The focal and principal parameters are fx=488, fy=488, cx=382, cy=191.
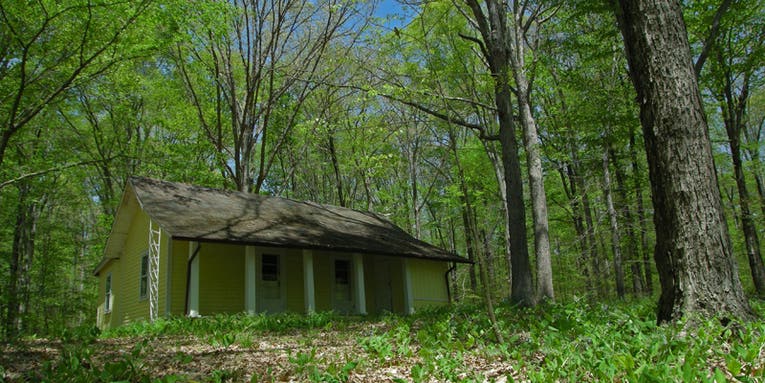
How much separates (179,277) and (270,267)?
293 centimetres

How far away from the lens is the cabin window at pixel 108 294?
17.8m

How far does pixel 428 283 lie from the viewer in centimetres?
1805

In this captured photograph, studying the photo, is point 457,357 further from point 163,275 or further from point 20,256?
point 20,256

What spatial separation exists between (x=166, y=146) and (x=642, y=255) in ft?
66.1

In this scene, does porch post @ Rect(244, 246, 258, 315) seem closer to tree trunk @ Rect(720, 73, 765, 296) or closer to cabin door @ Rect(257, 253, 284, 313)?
cabin door @ Rect(257, 253, 284, 313)

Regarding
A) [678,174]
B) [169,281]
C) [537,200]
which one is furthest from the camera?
[169,281]

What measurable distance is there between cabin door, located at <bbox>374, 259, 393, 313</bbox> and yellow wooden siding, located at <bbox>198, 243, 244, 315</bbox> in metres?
5.48

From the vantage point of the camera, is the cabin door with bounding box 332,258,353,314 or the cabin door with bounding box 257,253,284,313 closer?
the cabin door with bounding box 257,253,284,313

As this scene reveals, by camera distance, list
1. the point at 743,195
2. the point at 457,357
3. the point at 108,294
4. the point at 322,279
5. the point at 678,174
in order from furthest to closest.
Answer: the point at 108,294 → the point at 322,279 → the point at 743,195 → the point at 678,174 → the point at 457,357

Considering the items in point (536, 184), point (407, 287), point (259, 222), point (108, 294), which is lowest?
point (407, 287)

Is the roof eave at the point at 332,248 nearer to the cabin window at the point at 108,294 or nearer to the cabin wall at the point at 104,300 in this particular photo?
the cabin wall at the point at 104,300

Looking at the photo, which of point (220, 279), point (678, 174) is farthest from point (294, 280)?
point (678, 174)

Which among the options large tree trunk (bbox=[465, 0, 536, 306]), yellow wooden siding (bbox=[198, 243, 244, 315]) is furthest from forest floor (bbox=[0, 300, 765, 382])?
yellow wooden siding (bbox=[198, 243, 244, 315])

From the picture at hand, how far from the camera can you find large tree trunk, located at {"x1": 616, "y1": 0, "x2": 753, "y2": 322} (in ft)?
15.5
